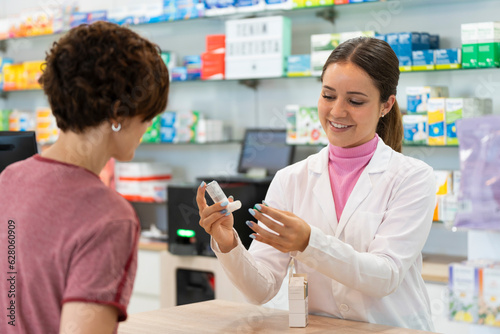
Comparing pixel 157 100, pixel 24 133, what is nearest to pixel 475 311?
pixel 157 100

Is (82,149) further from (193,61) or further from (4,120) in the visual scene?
(4,120)

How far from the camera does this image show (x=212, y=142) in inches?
175

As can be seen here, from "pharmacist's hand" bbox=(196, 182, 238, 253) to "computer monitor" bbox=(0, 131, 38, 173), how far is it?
0.55 metres

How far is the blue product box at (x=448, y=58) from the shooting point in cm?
348

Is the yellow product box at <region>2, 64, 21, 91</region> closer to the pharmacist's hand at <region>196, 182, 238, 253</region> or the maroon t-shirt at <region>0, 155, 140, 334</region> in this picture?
the pharmacist's hand at <region>196, 182, 238, 253</region>

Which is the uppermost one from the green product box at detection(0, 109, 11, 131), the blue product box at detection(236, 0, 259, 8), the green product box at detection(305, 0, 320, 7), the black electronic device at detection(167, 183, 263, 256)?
the blue product box at detection(236, 0, 259, 8)

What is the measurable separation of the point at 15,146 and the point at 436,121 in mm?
2292

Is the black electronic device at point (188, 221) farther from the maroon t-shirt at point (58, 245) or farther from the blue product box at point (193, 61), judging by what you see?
the maroon t-shirt at point (58, 245)

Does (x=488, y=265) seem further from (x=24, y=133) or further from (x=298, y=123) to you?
(x=298, y=123)

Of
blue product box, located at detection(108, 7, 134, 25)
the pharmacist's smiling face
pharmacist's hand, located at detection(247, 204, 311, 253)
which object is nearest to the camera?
pharmacist's hand, located at detection(247, 204, 311, 253)

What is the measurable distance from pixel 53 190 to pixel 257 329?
2.84 feet

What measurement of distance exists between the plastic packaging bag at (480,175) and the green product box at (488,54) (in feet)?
7.30

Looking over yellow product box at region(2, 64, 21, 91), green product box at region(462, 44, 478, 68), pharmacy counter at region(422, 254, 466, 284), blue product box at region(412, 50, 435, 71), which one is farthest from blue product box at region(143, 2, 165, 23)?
pharmacy counter at region(422, 254, 466, 284)

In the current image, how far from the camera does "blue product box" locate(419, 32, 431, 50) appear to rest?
3584 millimetres
